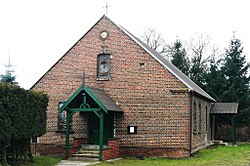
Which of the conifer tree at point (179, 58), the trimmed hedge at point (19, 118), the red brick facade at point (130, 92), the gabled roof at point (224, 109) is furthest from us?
the conifer tree at point (179, 58)

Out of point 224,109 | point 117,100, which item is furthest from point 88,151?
point 224,109

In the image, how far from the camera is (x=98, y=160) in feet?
63.7

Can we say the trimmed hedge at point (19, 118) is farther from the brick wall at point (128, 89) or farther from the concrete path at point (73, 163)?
the brick wall at point (128, 89)

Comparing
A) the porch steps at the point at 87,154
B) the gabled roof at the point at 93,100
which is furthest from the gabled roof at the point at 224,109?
the porch steps at the point at 87,154

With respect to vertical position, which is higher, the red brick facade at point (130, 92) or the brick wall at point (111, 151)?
the red brick facade at point (130, 92)

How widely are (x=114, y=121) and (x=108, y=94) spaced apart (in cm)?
164

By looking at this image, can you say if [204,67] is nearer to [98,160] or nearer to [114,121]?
[114,121]

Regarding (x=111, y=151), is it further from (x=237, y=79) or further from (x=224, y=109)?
(x=237, y=79)

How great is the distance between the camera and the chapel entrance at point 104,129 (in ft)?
72.9

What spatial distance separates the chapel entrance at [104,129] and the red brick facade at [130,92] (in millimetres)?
308

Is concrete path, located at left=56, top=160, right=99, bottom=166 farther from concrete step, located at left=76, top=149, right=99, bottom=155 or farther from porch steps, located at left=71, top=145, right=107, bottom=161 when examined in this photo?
concrete step, located at left=76, top=149, right=99, bottom=155

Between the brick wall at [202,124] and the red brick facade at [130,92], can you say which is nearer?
the red brick facade at [130,92]

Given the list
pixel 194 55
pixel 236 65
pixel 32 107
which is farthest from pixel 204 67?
pixel 32 107

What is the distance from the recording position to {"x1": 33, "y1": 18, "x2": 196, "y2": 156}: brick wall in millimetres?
21281
